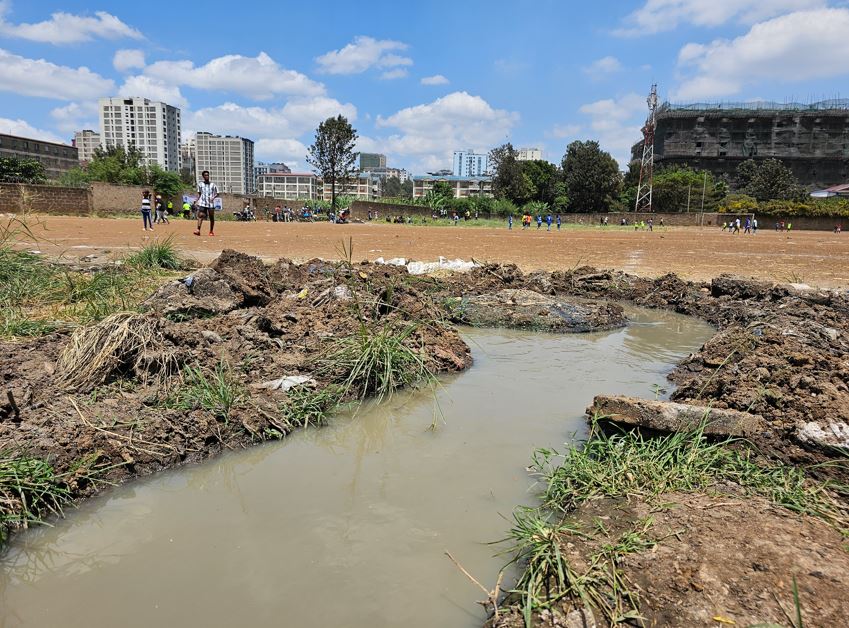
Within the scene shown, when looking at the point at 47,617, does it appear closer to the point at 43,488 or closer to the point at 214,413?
the point at 43,488

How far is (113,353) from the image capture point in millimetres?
4004

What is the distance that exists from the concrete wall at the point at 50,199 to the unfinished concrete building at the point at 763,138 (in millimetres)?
84746

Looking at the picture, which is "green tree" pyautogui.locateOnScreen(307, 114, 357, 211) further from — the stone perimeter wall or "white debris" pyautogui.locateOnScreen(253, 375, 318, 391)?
"white debris" pyautogui.locateOnScreen(253, 375, 318, 391)

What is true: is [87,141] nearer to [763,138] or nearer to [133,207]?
[133,207]

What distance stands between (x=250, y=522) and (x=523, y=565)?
52.9 inches

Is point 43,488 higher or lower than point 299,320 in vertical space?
lower

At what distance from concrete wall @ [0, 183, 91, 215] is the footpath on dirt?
30238 mm

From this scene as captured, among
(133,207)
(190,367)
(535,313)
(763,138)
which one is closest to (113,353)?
(190,367)

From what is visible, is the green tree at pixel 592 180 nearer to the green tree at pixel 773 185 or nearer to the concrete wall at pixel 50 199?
the green tree at pixel 773 185

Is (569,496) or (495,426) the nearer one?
(569,496)

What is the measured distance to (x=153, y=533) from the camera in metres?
2.69

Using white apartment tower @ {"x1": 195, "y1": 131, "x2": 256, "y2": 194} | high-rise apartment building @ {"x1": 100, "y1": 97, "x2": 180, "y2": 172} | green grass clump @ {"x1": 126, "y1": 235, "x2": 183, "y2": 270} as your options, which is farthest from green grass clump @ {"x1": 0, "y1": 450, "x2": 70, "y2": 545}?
white apartment tower @ {"x1": 195, "y1": 131, "x2": 256, "y2": 194}

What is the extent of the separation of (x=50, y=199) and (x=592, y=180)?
57.5 m

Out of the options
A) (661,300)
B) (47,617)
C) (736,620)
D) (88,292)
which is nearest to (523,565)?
(736,620)
